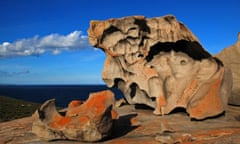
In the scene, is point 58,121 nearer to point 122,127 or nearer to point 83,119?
point 83,119

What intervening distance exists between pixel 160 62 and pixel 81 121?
702cm

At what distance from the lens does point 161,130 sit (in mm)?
14508

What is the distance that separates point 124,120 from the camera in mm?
16781

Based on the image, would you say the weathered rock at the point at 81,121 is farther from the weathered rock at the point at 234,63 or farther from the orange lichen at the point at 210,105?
the weathered rock at the point at 234,63

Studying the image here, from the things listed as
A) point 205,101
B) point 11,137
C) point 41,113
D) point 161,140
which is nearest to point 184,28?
point 205,101

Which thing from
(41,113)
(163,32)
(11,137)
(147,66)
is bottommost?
(11,137)

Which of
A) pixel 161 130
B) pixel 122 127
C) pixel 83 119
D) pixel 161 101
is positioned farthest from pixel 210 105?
pixel 83 119

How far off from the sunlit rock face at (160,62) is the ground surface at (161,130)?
0.90m

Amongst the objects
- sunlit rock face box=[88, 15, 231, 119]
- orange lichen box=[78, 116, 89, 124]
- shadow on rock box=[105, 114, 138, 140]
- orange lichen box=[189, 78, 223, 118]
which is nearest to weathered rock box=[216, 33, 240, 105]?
sunlit rock face box=[88, 15, 231, 119]

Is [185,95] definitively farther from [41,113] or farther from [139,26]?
[41,113]

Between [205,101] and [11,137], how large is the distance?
910 centimetres

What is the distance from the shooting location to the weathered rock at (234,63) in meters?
20.5

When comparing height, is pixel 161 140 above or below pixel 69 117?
below

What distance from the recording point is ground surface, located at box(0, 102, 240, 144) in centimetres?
1309
